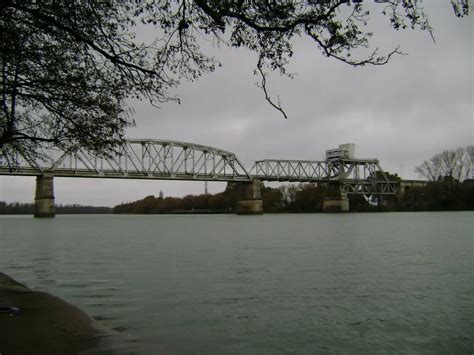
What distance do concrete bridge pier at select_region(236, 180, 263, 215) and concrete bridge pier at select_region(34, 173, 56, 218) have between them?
5551cm

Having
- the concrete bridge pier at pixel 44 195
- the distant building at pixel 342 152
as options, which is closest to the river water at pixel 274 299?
the concrete bridge pier at pixel 44 195

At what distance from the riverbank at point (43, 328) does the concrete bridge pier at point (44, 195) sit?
103539mm

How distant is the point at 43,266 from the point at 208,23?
48.7 feet

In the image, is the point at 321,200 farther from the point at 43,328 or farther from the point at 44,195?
the point at 43,328

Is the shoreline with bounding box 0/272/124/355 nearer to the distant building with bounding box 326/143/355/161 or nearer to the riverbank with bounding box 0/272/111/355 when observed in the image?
the riverbank with bounding box 0/272/111/355

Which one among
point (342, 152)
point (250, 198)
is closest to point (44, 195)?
point (250, 198)

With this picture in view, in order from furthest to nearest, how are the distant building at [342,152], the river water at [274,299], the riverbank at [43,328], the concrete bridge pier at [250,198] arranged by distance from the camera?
the distant building at [342,152], the concrete bridge pier at [250,198], the river water at [274,299], the riverbank at [43,328]

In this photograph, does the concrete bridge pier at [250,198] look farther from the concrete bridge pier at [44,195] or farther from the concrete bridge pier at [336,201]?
the concrete bridge pier at [44,195]

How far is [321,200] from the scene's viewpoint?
151625 mm

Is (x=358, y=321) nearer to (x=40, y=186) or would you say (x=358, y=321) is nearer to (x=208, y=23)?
(x=208, y=23)

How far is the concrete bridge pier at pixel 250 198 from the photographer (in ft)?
433

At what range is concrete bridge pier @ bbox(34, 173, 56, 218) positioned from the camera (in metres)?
105

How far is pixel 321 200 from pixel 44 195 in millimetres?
89711

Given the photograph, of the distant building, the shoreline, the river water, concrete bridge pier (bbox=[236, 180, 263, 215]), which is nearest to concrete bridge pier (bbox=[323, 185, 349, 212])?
the distant building
